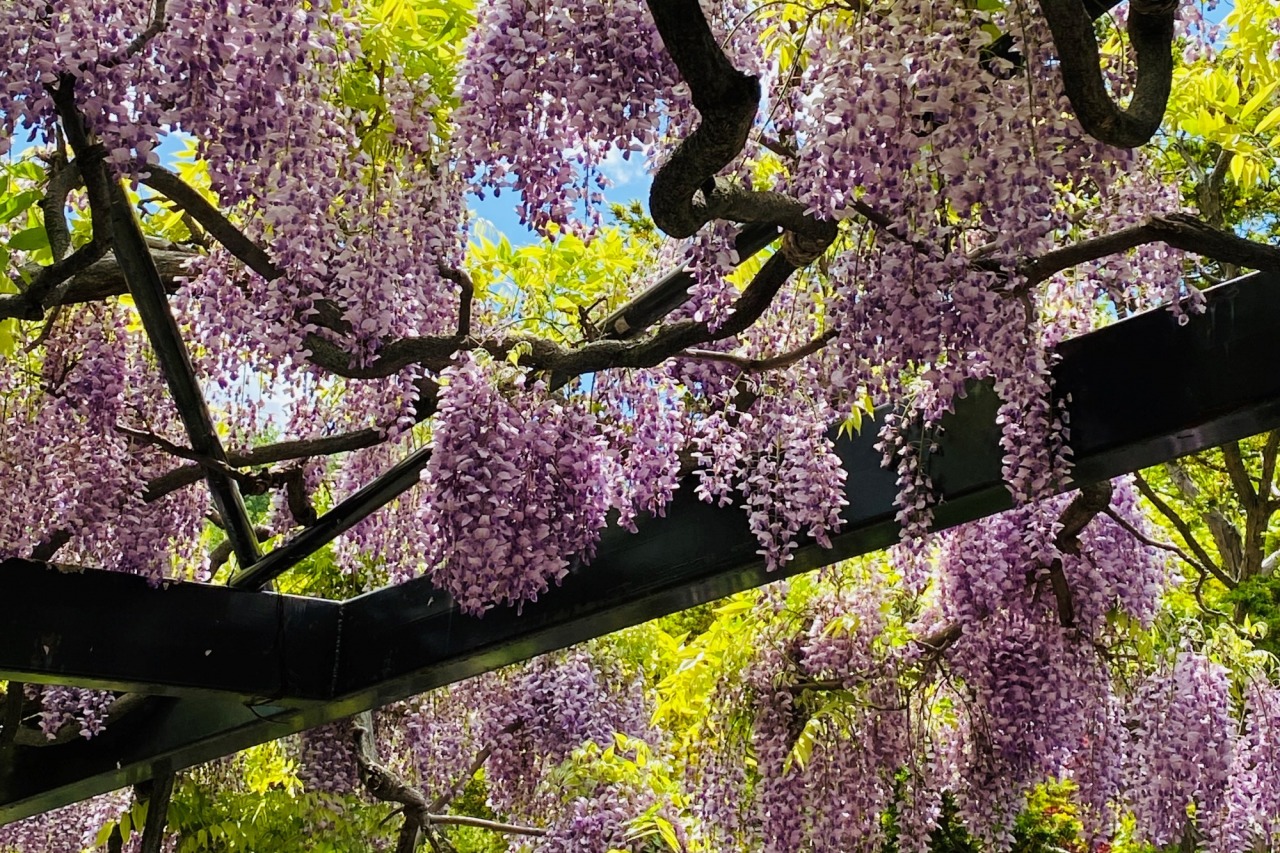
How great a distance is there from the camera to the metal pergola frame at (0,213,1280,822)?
7.79 ft

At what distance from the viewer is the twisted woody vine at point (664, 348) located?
1878 mm

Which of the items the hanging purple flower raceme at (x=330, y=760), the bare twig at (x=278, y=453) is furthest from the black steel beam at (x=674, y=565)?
the hanging purple flower raceme at (x=330, y=760)

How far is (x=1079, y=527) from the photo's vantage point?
3.69 m

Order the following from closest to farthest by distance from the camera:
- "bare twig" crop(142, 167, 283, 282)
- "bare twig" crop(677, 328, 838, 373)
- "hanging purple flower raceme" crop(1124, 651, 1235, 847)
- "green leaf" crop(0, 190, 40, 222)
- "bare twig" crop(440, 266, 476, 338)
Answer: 1. "green leaf" crop(0, 190, 40, 222)
2. "bare twig" crop(142, 167, 283, 282)
3. "bare twig" crop(440, 266, 476, 338)
4. "bare twig" crop(677, 328, 838, 373)
5. "hanging purple flower raceme" crop(1124, 651, 1235, 847)

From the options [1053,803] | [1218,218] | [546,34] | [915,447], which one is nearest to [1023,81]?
[546,34]

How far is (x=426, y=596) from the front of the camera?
3.30 meters

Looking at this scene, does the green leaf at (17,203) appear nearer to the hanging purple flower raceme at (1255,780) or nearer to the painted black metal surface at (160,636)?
the painted black metal surface at (160,636)

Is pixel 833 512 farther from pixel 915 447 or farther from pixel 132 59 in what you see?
pixel 132 59

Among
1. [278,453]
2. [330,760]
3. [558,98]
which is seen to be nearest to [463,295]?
[558,98]

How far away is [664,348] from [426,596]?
129cm

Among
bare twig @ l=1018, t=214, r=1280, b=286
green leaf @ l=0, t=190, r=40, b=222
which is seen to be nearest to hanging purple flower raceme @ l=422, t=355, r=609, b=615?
green leaf @ l=0, t=190, r=40, b=222

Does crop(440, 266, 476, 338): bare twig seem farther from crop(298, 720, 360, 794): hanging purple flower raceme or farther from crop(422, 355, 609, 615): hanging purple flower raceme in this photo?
crop(298, 720, 360, 794): hanging purple flower raceme

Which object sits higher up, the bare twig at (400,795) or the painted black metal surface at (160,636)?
the painted black metal surface at (160,636)

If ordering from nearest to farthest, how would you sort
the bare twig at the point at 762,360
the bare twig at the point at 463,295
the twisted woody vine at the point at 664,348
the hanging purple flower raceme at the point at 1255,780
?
the twisted woody vine at the point at 664,348 → the bare twig at the point at 463,295 → the bare twig at the point at 762,360 → the hanging purple flower raceme at the point at 1255,780
